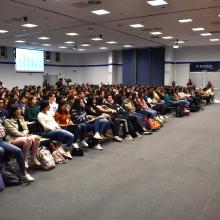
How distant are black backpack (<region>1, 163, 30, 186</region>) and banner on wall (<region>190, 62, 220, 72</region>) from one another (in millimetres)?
16772

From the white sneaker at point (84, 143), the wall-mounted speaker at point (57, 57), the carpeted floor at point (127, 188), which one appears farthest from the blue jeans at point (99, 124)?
the wall-mounted speaker at point (57, 57)

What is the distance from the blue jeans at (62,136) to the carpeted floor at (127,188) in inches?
13.8

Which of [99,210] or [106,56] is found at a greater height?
[106,56]

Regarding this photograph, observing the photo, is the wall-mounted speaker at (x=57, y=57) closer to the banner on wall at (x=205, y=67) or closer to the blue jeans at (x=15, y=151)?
the banner on wall at (x=205, y=67)

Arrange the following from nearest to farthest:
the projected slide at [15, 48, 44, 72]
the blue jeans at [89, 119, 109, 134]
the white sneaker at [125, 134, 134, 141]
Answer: the blue jeans at [89, 119, 109, 134]
the white sneaker at [125, 134, 134, 141]
the projected slide at [15, 48, 44, 72]

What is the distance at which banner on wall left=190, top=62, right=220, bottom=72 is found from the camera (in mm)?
18562

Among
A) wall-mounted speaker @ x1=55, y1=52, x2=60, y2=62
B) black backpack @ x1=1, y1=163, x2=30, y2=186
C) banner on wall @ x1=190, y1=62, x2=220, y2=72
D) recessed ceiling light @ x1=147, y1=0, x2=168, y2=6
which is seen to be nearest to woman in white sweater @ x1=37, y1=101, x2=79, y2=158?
black backpack @ x1=1, y1=163, x2=30, y2=186

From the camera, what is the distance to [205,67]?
18969 mm

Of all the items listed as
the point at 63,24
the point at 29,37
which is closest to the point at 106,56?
the point at 29,37

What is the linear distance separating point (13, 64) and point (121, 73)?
7679 millimetres

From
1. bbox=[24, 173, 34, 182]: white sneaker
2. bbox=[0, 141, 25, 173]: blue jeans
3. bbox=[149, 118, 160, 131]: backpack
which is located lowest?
bbox=[24, 173, 34, 182]: white sneaker

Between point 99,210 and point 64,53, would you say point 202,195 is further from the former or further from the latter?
point 64,53

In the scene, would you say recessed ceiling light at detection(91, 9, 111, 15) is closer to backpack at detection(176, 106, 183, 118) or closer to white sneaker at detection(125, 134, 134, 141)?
white sneaker at detection(125, 134, 134, 141)

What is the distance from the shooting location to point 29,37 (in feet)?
48.5
